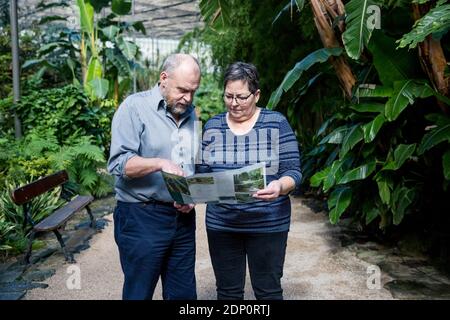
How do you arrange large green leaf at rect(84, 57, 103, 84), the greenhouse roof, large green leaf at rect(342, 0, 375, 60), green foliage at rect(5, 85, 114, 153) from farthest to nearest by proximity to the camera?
the greenhouse roof
large green leaf at rect(84, 57, 103, 84)
green foliage at rect(5, 85, 114, 153)
large green leaf at rect(342, 0, 375, 60)

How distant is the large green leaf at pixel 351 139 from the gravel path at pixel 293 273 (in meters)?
0.96

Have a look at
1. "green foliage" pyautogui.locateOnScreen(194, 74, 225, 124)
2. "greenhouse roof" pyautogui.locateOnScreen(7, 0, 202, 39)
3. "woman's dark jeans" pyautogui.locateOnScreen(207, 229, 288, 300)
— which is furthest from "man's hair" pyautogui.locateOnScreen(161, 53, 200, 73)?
"greenhouse roof" pyautogui.locateOnScreen(7, 0, 202, 39)

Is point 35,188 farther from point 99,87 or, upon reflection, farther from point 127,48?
point 127,48

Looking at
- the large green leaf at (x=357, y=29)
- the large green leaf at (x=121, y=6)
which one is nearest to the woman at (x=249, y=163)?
the large green leaf at (x=357, y=29)

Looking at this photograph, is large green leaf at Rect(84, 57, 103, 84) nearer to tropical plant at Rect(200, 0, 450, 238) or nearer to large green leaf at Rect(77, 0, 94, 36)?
large green leaf at Rect(77, 0, 94, 36)

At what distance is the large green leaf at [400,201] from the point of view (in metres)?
3.46

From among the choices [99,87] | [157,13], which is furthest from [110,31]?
[157,13]

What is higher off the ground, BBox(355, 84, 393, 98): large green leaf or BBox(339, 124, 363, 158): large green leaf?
BBox(355, 84, 393, 98): large green leaf

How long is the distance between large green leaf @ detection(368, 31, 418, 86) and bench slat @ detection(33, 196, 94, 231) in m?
2.80

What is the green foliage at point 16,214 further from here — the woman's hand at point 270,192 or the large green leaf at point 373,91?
the large green leaf at point 373,91

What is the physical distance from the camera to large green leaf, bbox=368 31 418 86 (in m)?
3.37

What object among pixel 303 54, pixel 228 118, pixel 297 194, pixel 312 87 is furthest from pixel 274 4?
pixel 228 118

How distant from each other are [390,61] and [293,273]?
1763mm

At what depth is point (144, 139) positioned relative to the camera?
1.99 m
